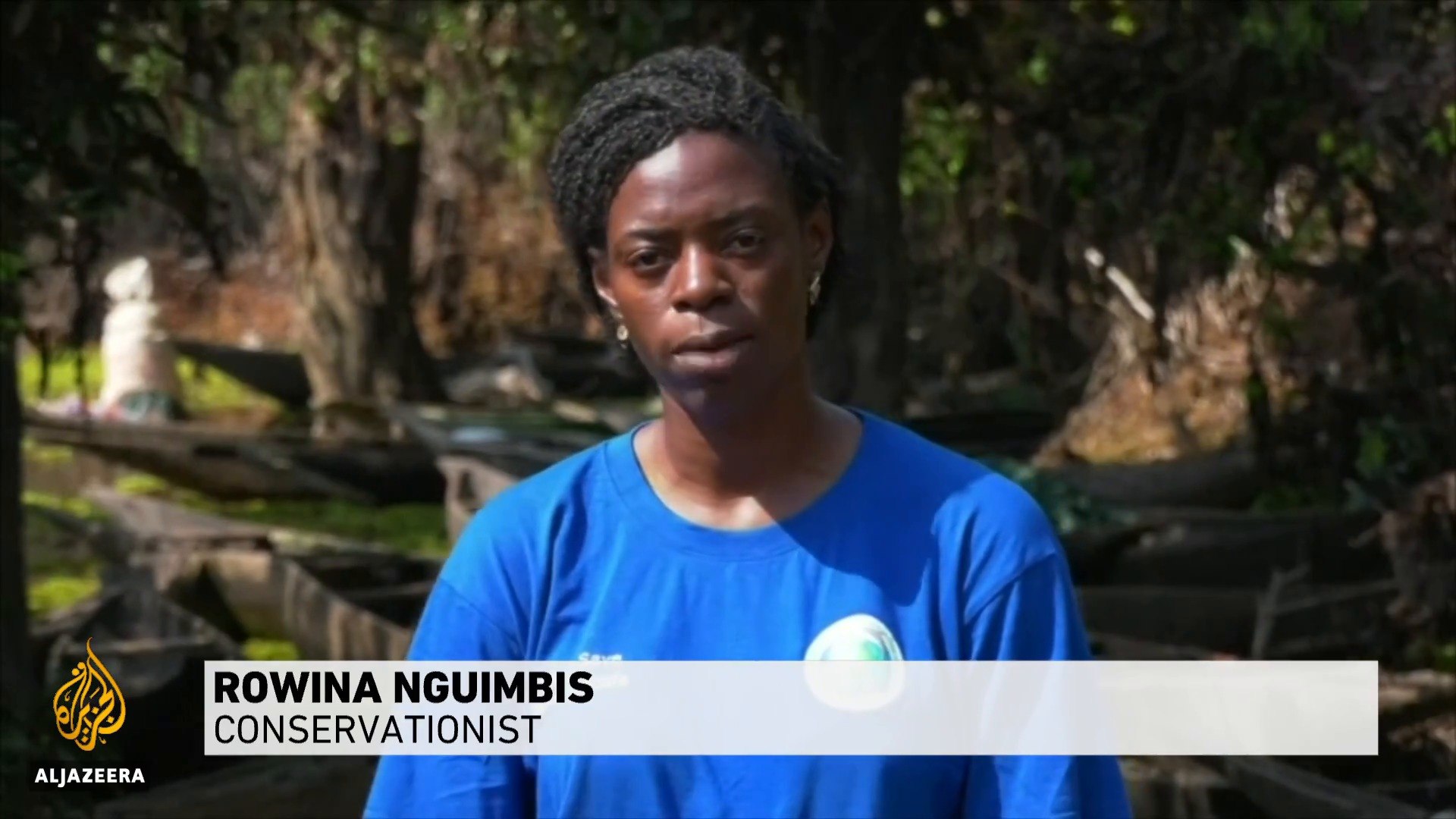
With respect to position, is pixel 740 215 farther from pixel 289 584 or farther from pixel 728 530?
pixel 289 584

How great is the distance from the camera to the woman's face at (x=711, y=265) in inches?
91.4

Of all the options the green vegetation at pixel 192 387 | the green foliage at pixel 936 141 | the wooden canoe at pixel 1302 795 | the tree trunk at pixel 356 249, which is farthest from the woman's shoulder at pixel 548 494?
the green vegetation at pixel 192 387

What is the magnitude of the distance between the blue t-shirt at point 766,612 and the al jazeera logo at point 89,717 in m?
2.70

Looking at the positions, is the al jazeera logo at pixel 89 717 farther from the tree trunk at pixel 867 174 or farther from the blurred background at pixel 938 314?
the tree trunk at pixel 867 174

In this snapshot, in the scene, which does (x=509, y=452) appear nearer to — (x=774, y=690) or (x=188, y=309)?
(x=774, y=690)

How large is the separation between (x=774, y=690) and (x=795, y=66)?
19.6 feet

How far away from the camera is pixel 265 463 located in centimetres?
1348

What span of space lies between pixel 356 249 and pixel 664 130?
13.2 metres

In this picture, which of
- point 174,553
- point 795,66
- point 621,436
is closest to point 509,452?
point 174,553

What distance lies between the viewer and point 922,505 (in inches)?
89.8

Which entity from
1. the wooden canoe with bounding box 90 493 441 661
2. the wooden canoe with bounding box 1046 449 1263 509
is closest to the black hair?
the wooden canoe with bounding box 90 493 441 661

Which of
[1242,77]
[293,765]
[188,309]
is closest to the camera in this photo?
[293,765]

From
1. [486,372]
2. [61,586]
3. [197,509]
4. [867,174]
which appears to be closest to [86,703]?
[867,174]

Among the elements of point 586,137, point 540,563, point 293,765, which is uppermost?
point 586,137
